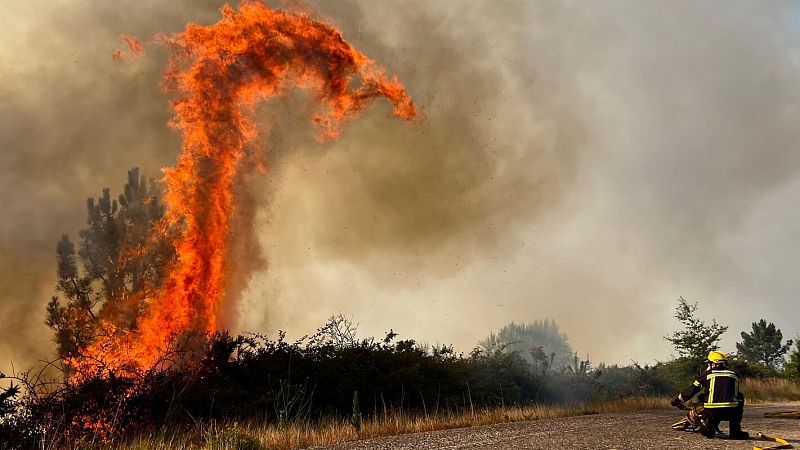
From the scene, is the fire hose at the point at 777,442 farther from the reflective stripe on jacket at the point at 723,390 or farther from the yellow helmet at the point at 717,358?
the yellow helmet at the point at 717,358

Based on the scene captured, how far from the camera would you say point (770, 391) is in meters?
23.0

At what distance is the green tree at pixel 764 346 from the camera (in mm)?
63156

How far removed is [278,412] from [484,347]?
432 inches

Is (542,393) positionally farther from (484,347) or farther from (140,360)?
(140,360)

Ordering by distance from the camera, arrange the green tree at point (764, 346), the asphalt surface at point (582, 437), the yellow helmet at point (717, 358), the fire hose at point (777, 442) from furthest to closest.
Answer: the green tree at point (764, 346), the yellow helmet at point (717, 358), the asphalt surface at point (582, 437), the fire hose at point (777, 442)

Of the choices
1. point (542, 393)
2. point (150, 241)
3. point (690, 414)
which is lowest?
point (542, 393)

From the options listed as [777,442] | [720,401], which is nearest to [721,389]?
[720,401]

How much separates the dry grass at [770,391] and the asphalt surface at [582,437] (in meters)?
11.2

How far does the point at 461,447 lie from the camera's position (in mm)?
8820

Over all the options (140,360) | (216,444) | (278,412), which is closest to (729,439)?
(216,444)

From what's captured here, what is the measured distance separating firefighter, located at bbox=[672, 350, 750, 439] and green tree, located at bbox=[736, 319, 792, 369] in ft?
216

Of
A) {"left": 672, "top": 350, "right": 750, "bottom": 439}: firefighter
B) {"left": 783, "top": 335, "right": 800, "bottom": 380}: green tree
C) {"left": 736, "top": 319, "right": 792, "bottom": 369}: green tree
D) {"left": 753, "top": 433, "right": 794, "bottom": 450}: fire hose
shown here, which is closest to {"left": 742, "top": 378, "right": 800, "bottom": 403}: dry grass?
{"left": 783, "top": 335, "right": 800, "bottom": 380}: green tree

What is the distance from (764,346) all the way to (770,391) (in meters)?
50.7

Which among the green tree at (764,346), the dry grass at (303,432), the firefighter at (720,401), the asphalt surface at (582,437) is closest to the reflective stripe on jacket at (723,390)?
the firefighter at (720,401)
